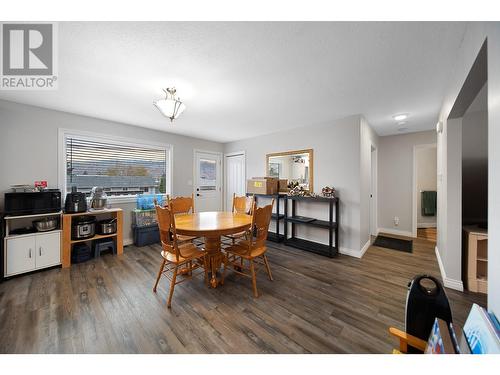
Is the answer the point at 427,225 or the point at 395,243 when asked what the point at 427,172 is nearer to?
the point at 427,225

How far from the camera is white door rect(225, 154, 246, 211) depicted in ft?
16.0

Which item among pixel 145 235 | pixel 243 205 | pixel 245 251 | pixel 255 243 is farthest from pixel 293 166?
pixel 145 235

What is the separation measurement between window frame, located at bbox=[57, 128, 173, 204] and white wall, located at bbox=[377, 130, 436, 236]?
16.2 ft

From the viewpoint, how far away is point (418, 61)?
164cm

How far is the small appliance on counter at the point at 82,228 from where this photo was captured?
2.79m

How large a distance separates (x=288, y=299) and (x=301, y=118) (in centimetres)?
272

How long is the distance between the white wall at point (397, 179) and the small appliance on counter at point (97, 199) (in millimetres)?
5752

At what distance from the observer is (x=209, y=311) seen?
1.74 m

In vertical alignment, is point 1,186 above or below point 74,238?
above

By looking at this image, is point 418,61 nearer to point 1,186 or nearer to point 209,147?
point 209,147

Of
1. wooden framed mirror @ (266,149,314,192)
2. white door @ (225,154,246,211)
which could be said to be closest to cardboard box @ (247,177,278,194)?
wooden framed mirror @ (266,149,314,192)

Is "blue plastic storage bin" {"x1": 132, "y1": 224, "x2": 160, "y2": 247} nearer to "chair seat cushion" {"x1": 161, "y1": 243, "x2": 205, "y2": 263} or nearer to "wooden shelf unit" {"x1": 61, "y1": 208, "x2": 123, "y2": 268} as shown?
"wooden shelf unit" {"x1": 61, "y1": 208, "x2": 123, "y2": 268}
